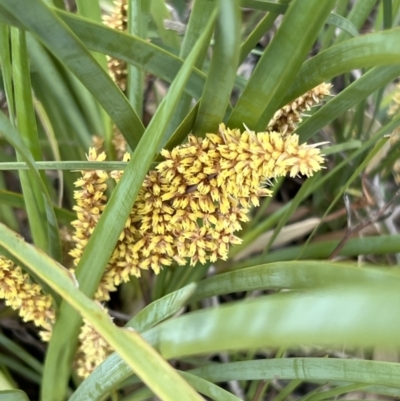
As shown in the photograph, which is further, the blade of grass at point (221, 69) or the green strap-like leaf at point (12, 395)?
the green strap-like leaf at point (12, 395)

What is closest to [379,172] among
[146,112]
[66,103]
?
[146,112]

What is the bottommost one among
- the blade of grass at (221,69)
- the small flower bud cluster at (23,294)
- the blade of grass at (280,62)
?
the small flower bud cluster at (23,294)

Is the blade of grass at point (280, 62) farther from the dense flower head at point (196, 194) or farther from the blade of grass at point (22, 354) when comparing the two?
the blade of grass at point (22, 354)

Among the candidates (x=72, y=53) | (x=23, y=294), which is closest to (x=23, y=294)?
(x=23, y=294)

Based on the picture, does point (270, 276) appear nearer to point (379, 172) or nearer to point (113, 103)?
point (113, 103)

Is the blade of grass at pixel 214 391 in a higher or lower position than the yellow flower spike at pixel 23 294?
lower

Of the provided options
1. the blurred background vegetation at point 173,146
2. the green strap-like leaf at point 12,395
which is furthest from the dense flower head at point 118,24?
the green strap-like leaf at point 12,395
